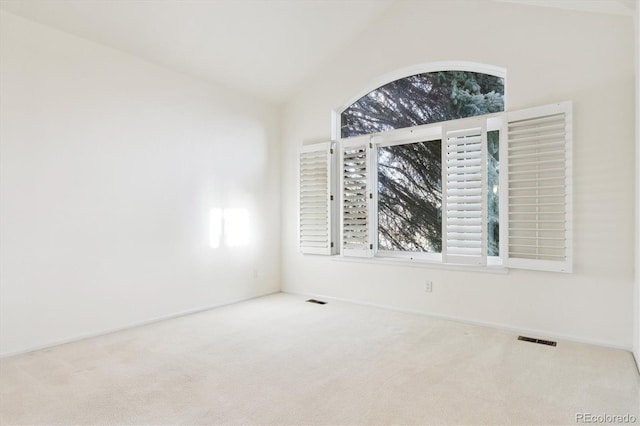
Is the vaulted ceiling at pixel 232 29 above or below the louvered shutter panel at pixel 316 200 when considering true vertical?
above

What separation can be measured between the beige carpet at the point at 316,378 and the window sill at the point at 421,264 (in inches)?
22.1

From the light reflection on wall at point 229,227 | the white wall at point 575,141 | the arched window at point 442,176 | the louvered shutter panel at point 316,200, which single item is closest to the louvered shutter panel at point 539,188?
the arched window at point 442,176

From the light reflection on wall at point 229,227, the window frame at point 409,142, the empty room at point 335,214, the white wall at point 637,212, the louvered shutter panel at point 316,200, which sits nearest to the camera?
the empty room at point 335,214

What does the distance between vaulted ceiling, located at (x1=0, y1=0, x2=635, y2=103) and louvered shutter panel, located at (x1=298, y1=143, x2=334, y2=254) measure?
3.37 ft

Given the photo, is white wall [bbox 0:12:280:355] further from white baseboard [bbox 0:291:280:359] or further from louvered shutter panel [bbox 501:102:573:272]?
louvered shutter panel [bbox 501:102:573:272]

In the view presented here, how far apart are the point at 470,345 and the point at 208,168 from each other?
3.35 meters

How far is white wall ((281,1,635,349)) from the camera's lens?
3049 mm

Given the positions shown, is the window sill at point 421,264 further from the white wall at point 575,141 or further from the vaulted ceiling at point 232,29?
the vaulted ceiling at point 232,29

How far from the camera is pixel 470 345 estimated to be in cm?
315

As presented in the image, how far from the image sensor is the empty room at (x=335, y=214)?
8.12 ft

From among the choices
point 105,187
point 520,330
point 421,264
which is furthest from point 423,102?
point 105,187

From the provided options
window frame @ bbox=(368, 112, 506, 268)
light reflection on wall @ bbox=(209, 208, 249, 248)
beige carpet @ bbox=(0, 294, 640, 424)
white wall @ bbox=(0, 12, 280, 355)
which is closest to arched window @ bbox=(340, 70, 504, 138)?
window frame @ bbox=(368, 112, 506, 268)

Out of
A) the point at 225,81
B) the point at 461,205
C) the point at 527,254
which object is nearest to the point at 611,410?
the point at 527,254

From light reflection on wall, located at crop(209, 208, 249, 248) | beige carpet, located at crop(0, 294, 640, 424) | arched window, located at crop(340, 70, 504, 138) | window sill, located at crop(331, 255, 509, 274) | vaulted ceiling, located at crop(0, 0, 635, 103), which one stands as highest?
vaulted ceiling, located at crop(0, 0, 635, 103)
